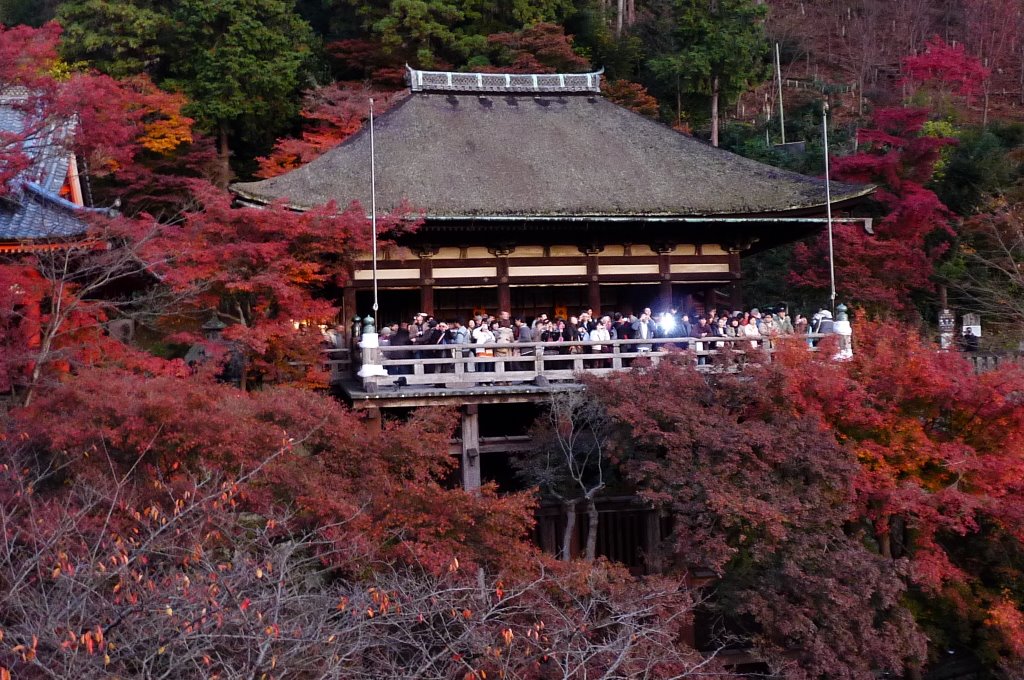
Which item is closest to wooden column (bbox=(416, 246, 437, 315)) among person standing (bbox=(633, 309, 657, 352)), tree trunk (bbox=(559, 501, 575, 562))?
person standing (bbox=(633, 309, 657, 352))

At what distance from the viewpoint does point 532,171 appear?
17.4 m

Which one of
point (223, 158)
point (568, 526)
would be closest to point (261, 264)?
point (568, 526)

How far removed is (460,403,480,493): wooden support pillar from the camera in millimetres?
13031

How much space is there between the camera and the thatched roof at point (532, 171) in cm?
1602

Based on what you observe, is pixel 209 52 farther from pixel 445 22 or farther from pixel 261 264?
pixel 261 264

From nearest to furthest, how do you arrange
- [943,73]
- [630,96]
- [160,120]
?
[160,120], [630,96], [943,73]

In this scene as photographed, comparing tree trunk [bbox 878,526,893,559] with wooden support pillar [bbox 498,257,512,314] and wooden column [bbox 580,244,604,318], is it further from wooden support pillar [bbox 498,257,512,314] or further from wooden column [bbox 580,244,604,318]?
wooden support pillar [bbox 498,257,512,314]

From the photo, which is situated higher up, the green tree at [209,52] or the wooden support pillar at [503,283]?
the green tree at [209,52]

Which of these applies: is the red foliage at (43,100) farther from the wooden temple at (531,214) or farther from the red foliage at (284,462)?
the red foliage at (284,462)

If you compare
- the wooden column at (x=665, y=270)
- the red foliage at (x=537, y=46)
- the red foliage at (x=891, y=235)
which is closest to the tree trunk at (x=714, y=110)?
the red foliage at (x=537, y=46)

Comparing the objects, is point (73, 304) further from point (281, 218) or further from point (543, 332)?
point (543, 332)

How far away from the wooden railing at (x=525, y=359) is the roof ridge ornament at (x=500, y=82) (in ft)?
27.5

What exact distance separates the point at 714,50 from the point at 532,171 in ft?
47.0

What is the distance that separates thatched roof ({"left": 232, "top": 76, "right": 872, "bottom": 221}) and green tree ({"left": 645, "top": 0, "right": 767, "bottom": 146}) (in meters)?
10.3
